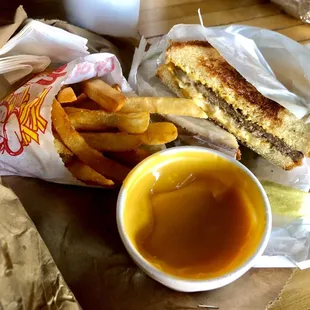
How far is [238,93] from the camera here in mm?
1183

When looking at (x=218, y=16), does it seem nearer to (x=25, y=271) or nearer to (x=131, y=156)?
(x=131, y=156)

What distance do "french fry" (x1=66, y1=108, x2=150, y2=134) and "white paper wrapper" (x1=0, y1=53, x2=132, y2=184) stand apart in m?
0.06

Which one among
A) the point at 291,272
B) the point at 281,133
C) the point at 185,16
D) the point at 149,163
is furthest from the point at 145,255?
the point at 185,16

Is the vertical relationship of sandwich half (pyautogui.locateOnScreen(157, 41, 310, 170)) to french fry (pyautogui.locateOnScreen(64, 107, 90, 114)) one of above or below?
below

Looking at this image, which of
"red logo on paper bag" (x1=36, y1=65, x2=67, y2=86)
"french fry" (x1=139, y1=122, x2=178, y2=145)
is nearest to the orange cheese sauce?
"french fry" (x1=139, y1=122, x2=178, y2=145)

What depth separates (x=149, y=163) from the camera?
102 cm

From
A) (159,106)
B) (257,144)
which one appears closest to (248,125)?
(257,144)

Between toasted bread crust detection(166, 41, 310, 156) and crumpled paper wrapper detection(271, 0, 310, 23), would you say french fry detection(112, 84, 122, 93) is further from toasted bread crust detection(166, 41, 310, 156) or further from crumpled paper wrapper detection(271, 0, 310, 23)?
crumpled paper wrapper detection(271, 0, 310, 23)

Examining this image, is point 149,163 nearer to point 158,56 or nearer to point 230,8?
point 158,56

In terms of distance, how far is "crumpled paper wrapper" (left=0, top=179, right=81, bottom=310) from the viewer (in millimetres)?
751

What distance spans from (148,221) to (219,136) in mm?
309

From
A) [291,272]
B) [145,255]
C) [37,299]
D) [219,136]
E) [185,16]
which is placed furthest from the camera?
[185,16]

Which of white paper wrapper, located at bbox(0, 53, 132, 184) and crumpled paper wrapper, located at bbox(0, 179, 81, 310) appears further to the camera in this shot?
white paper wrapper, located at bbox(0, 53, 132, 184)

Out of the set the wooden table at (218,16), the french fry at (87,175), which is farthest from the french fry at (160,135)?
the wooden table at (218,16)
